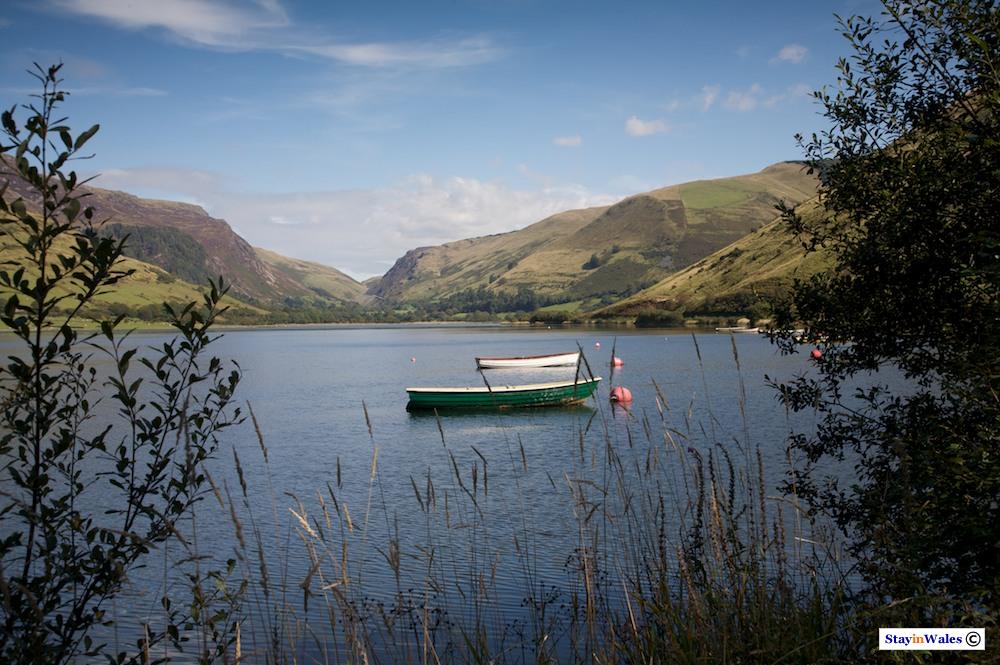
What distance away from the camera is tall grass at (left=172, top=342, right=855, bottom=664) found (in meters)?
6.39

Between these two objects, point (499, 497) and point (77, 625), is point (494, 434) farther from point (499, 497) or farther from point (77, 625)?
point (77, 625)

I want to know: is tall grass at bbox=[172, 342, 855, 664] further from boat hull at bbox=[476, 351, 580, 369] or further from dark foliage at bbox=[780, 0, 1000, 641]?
boat hull at bbox=[476, 351, 580, 369]

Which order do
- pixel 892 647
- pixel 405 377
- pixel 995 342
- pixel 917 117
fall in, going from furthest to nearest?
Result: pixel 405 377 → pixel 917 117 → pixel 995 342 → pixel 892 647

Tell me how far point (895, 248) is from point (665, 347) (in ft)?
325

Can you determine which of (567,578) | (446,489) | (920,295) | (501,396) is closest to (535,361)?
(501,396)

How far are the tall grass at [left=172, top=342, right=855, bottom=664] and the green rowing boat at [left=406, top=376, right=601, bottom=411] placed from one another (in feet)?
63.7

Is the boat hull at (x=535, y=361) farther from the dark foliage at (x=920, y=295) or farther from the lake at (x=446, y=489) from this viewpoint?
the dark foliage at (x=920, y=295)

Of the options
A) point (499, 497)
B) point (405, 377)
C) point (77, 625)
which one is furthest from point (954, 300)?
point (405, 377)

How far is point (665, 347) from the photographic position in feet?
347

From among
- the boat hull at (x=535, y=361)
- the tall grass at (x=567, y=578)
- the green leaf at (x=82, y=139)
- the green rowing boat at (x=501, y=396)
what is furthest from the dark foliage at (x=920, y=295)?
the boat hull at (x=535, y=361)

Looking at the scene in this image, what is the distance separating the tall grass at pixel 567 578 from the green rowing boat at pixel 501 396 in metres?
19.4

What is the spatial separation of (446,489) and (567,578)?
19.0 feet

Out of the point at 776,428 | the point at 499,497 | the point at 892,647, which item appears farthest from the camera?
the point at 776,428

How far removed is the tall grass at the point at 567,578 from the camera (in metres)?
6.39
